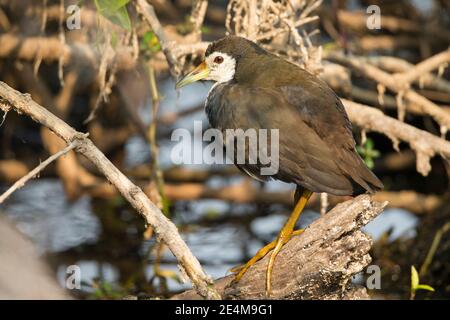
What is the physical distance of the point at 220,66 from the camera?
14.6 feet

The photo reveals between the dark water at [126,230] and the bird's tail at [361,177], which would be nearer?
the bird's tail at [361,177]

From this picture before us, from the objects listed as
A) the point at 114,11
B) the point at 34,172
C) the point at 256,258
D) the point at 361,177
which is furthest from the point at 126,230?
the point at 34,172

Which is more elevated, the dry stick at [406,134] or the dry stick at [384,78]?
the dry stick at [384,78]

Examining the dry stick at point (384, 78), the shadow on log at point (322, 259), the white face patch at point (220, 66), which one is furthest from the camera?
the dry stick at point (384, 78)

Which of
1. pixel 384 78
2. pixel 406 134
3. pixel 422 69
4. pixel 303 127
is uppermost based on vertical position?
pixel 422 69

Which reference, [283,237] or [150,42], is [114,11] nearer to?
[150,42]

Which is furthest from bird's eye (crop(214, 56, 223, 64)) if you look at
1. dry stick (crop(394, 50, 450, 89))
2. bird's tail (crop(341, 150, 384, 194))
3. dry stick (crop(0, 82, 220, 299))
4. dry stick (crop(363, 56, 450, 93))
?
dry stick (crop(363, 56, 450, 93))

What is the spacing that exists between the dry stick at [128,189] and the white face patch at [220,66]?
1.02m

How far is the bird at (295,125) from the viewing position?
385cm

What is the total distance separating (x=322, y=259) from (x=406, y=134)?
142 centimetres

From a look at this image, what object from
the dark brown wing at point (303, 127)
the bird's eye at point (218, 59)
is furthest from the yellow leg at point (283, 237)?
the bird's eye at point (218, 59)

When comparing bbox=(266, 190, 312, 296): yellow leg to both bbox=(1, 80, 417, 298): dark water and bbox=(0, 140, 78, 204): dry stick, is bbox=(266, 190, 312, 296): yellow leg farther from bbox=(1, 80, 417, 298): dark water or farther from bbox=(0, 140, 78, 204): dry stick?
bbox=(1, 80, 417, 298): dark water

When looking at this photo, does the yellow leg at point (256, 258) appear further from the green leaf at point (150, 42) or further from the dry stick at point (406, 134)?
the green leaf at point (150, 42)
